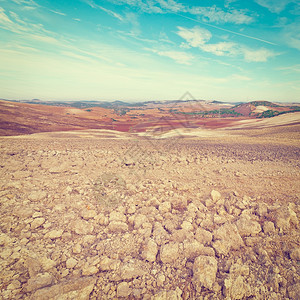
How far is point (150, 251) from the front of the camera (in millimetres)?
3000

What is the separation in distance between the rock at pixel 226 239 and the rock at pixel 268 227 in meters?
0.64

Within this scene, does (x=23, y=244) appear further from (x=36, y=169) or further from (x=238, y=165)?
(x=238, y=165)

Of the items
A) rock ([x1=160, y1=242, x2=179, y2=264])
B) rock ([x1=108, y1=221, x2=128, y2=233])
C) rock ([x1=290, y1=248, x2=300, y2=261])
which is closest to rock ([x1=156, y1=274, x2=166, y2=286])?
rock ([x1=160, y1=242, x2=179, y2=264])

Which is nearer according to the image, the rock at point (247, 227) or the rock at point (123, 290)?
the rock at point (123, 290)

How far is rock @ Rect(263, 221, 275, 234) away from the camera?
3.39 meters

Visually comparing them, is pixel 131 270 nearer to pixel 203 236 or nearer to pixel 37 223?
pixel 203 236

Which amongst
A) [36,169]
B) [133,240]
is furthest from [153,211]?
[36,169]

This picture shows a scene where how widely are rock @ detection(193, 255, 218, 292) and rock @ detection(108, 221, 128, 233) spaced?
1.58 m

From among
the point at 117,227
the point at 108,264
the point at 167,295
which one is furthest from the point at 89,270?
the point at 167,295

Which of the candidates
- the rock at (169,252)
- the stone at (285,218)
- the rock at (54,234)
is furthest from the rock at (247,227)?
Answer: the rock at (54,234)

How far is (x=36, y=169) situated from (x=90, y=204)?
10.6 ft

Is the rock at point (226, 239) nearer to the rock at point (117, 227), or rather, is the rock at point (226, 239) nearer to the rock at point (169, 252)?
the rock at point (169, 252)

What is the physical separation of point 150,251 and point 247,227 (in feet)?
6.89

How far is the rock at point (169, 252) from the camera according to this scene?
2918 millimetres
